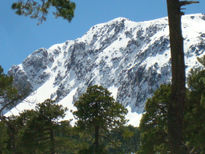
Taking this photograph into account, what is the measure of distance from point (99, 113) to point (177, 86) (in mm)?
18599

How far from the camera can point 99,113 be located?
24625 mm

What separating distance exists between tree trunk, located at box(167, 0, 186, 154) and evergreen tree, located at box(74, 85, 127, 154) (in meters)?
17.9

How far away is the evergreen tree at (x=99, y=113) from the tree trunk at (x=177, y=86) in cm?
1786

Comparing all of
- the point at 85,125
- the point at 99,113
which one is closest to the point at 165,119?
the point at 99,113

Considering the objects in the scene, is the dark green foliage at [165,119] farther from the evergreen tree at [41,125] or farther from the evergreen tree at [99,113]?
the evergreen tree at [41,125]

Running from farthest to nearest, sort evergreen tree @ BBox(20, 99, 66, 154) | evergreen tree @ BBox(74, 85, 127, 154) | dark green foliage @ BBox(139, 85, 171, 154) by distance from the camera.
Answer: evergreen tree @ BBox(20, 99, 66, 154) → evergreen tree @ BBox(74, 85, 127, 154) → dark green foliage @ BBox(139, 85, 171, 154)

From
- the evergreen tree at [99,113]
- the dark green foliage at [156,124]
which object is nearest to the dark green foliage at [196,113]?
the dark green foliage at [156,124]

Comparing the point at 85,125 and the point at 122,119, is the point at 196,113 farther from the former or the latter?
the point at 85,125

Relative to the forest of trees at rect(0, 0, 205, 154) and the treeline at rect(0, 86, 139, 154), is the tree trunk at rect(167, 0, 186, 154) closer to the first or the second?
the forest of trees at rect(0, 0, 205, 154)

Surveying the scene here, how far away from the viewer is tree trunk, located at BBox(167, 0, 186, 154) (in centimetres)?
633

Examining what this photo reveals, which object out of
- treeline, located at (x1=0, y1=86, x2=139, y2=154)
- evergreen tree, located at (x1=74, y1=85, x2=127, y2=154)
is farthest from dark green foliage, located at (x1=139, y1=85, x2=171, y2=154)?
evergreen tree, located at (x1=74, y1=85, x2=127, y2=154)

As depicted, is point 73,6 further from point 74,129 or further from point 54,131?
point 54,131

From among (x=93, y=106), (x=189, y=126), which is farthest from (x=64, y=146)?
(x=189, y=126)

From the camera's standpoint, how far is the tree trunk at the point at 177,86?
20.8ft
